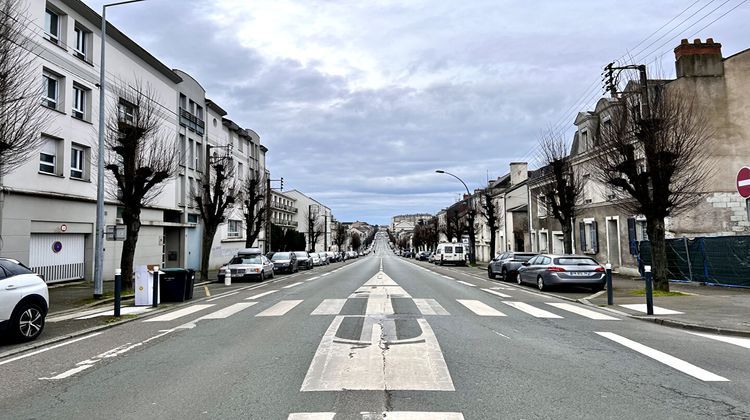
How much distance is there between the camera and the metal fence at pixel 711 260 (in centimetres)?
1705

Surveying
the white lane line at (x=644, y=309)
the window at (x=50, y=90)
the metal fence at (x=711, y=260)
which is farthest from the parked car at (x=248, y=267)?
the metal fence at (x=711, y=260)

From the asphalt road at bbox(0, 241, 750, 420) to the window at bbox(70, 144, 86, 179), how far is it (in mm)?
15372

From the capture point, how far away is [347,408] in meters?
4.83

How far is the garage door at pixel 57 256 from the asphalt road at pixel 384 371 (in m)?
13.0

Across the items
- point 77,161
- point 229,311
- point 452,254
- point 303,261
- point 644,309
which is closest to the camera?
point 644,309

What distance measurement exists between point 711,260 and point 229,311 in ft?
54.9

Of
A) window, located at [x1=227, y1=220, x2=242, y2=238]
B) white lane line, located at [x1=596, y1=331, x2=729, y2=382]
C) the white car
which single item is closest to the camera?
white lane line, located at [x1=596, y1=331, x2=729, y2=382]

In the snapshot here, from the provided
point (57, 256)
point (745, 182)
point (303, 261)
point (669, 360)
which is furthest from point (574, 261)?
point (303, 261)

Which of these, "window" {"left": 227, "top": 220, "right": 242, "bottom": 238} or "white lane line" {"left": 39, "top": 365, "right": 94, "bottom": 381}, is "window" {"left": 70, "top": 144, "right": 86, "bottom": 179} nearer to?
"white lane line" {"left": 39, "top": 365, "right": 94, "bottom": 381}

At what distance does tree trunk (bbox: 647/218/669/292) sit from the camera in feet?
52.0

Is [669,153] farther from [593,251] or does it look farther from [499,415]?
[593,251]

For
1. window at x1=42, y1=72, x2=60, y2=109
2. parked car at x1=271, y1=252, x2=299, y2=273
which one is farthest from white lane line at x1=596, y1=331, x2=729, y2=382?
parked car at x1=271, y1=252, x2=299, y2=273

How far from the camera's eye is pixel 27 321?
28.8ft

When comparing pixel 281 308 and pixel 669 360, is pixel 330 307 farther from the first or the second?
pixel 669 360
